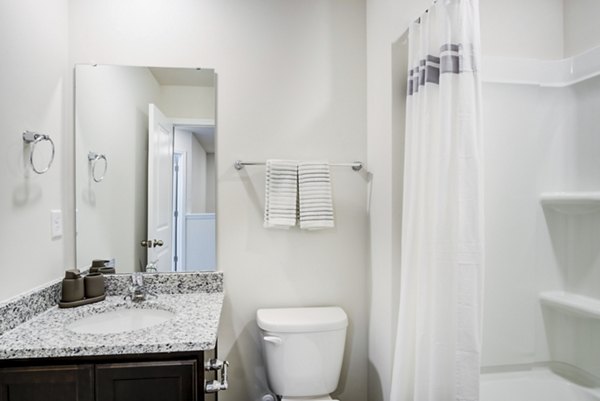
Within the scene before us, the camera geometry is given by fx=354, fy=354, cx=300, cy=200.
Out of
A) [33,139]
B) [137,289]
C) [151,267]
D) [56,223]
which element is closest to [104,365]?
[137,289]

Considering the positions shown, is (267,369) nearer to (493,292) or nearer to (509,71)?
(493,292)

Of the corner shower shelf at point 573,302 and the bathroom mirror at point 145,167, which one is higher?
the bathroom mirror at point 145,167

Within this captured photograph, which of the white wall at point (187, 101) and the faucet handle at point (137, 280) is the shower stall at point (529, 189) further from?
the faucet handle at point (137, 280)

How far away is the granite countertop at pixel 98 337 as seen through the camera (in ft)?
3.57

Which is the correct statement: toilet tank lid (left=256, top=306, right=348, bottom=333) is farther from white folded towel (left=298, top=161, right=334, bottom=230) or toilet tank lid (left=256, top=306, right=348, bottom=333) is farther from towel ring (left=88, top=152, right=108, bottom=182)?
towel ring (left=88, top=152, right=108, bottom=182)

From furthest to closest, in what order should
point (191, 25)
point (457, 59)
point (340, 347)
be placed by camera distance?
point (191, 25)
point (340, 347)
point (457, 59)

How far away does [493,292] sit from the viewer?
6.05 ft

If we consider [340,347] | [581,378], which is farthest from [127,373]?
[581,378]

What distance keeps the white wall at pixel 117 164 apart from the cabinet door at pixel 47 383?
2.26ft

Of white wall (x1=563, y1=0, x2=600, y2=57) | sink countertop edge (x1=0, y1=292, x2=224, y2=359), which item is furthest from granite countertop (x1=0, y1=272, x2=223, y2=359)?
white wall (x1=563, y1=0, x2=600, y2=57)

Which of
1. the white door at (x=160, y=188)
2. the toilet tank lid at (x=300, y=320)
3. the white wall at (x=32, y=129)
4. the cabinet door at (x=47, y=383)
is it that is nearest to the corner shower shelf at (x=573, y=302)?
the toilet tank lid at (x=300, y=320)

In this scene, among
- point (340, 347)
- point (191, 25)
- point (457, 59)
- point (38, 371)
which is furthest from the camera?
point (191, 25)

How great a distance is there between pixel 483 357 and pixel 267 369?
1123mm

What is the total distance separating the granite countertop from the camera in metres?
1.09
